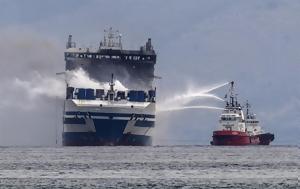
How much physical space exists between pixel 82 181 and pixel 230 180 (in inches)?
567

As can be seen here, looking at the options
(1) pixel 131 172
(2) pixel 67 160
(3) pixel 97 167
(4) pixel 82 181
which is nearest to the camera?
(4) pixel 82 181

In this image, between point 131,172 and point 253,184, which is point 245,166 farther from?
point 253,184

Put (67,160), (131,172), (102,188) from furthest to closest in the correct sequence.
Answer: (67,160) < (131,172) < (102,188)

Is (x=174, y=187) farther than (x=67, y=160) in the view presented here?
No

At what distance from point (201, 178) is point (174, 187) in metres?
14.8

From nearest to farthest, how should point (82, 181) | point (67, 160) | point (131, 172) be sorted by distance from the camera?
point (82, 181) → point (131, 172) → point (67, 160)

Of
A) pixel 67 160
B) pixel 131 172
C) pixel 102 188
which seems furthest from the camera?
pixel 67 160

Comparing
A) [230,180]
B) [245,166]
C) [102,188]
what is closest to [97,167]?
[245,166]

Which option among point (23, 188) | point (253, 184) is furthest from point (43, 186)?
point (253, 184)

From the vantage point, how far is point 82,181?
363ft

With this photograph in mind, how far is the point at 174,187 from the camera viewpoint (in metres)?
102

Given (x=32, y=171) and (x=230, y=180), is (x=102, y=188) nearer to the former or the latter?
(x=230, y=180)

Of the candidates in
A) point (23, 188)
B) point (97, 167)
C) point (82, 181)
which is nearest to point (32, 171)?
point (97, 167)

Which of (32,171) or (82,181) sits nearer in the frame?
(82,181)
